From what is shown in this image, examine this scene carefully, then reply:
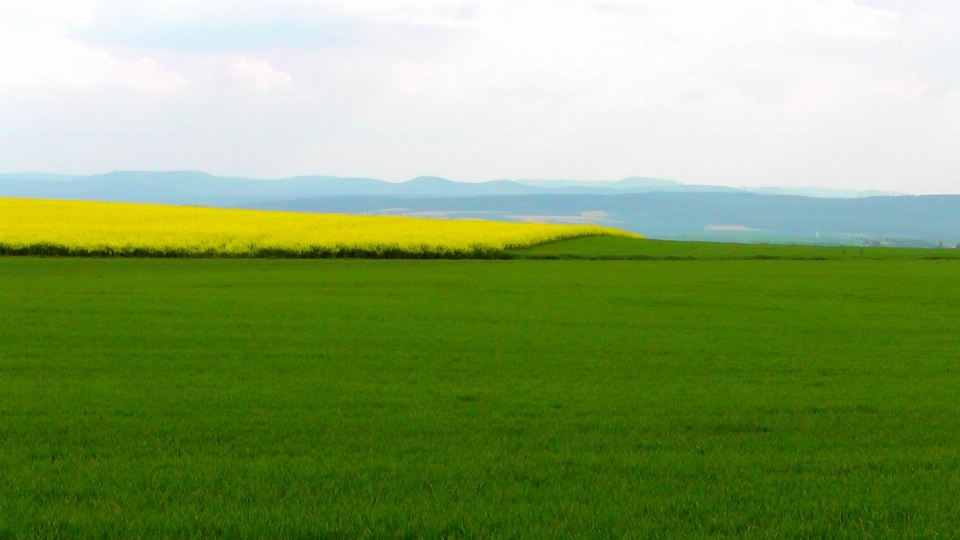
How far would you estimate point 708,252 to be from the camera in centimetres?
4538

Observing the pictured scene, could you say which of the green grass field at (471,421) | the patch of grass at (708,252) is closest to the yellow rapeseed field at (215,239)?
the patch of grass at (708,252)

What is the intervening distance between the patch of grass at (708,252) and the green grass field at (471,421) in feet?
73.7

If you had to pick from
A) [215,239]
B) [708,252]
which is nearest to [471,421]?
[215,239]

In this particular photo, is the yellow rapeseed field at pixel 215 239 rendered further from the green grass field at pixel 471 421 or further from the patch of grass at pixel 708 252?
the green grass field at pixel 471 421

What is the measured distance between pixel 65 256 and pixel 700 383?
32372 millimetres

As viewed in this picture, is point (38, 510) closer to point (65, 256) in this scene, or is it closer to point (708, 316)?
point (708, 316)

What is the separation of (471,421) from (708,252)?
127ft

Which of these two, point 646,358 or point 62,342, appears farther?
point 62,342

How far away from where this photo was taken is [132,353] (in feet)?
43.3

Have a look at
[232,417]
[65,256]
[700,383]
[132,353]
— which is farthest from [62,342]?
[65,256]

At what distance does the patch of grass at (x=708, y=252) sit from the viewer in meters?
42.6

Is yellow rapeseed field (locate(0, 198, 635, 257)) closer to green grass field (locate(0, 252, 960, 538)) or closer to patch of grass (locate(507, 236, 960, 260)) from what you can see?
patch of grass (locate(507, 236, 960, 260))

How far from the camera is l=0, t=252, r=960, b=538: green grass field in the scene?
599cm

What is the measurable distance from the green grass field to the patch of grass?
22.5 metres
